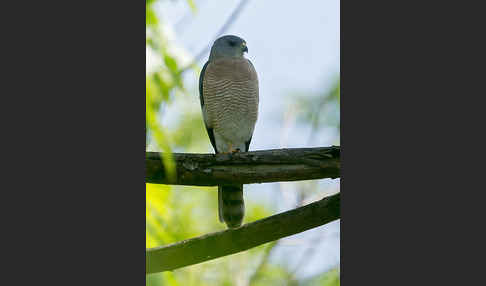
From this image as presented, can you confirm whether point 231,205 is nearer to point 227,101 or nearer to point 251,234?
point 251,234

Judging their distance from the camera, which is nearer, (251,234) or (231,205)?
(251,234)

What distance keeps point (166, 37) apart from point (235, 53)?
280cm

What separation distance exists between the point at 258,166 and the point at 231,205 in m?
0.46

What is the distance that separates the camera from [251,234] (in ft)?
13.2

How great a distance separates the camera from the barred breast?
5125mm

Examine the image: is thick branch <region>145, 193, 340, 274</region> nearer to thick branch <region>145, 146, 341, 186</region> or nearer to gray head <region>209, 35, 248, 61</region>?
thick branch <region>145, 146, 341, 186</region>

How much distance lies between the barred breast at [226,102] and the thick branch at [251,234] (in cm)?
129

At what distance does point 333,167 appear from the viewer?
3.80 metres

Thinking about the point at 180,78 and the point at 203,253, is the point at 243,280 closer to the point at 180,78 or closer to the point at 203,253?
the point at 203,253

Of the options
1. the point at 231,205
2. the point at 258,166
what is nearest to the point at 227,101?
the point at 231,205

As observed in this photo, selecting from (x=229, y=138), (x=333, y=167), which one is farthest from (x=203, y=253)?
(x=229, y=138)

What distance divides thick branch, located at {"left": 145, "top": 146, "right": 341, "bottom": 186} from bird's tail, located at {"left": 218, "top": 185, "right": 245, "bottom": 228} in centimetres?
25

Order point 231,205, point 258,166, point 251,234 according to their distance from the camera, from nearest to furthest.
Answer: point 258,166
point 251,234
point 231,205

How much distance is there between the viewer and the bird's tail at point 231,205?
4.21m
